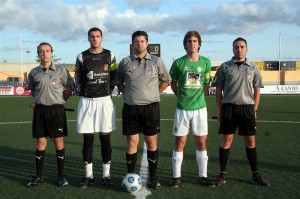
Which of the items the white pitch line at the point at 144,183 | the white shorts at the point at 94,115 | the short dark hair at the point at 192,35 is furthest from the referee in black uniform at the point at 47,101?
the short dark hair at the point at 192,35

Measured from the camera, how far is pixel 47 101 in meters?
4.84

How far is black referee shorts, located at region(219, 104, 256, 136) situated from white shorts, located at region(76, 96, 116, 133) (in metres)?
1.68

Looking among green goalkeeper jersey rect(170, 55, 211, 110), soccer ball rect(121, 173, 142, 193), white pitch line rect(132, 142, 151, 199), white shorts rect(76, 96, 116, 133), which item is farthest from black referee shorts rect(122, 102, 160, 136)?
white pitch line rect(132, 142, 151, 199)

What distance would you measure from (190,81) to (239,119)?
92cm

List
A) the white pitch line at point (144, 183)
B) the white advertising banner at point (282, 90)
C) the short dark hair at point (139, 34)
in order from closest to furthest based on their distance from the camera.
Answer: the white pitch line at point (144, 183) < the short dark hair at point (139, 34) < the white advertising banner at point (282, 90)

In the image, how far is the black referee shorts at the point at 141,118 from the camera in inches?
184

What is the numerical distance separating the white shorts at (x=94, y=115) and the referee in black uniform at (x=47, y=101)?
368 millimetres

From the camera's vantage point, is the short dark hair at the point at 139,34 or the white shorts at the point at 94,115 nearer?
the short dark hair at the point at 139,34

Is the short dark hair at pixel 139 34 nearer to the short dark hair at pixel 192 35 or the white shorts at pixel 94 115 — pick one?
the short dark hair at pixel 192 35

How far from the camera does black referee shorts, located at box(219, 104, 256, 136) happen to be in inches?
191

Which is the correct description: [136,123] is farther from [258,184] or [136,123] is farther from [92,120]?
[258,184]

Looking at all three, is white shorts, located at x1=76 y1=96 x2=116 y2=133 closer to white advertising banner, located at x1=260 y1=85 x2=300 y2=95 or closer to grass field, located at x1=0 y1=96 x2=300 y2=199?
grass field, located at x1=0 y1=96 x2=300 y2=199

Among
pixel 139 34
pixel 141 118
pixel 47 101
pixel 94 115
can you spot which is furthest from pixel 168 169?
pixel 139 34

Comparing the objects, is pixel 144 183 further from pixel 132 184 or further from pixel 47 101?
pixel 47 101
